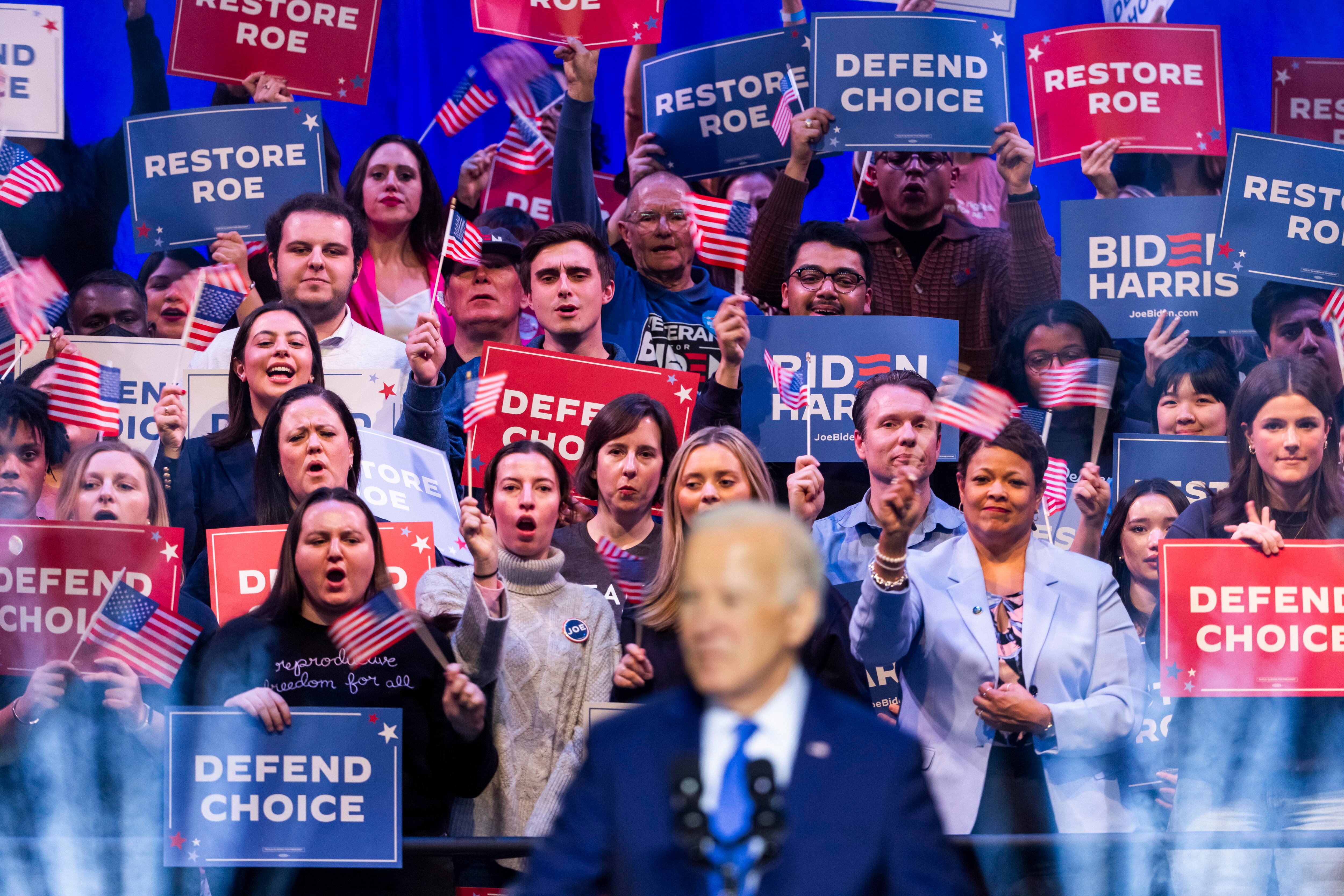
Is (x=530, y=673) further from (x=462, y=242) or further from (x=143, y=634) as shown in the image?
(x=462, y=242)

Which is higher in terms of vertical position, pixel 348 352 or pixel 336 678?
pixel 348 352

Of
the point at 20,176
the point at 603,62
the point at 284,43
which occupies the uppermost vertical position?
the point at 603,62

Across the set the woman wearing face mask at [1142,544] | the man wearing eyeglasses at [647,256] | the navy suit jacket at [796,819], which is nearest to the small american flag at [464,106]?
the man wearing eyeglasses at [647,256]

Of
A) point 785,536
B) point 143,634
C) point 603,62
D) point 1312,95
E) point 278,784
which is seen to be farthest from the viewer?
point 603,62

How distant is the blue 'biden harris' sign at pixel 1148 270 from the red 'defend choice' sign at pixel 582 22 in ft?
5.09

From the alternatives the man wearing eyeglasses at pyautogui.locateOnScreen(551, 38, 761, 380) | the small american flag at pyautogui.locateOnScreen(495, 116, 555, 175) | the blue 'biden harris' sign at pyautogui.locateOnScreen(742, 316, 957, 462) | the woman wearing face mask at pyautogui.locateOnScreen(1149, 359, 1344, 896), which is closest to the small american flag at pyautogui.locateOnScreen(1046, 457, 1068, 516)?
the blue 'biden harris' sign at pyautogui.locateOnScreen(742, 316, 957, 462)

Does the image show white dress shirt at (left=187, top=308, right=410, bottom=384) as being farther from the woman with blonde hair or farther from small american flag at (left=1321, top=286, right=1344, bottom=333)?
small american flag at (left=1321, top=286, right=1344, bottom=333)

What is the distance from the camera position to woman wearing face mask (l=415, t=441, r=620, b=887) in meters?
3.55

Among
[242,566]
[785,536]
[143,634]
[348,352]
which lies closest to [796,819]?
[785,536]

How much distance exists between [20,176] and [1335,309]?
13.7ft

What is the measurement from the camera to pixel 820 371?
4496 mm

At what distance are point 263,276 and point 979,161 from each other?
2.62m

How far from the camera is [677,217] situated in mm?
4848

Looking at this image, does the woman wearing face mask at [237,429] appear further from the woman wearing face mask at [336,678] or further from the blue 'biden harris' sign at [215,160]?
the blue 'biden harris' sign at [215,160]
